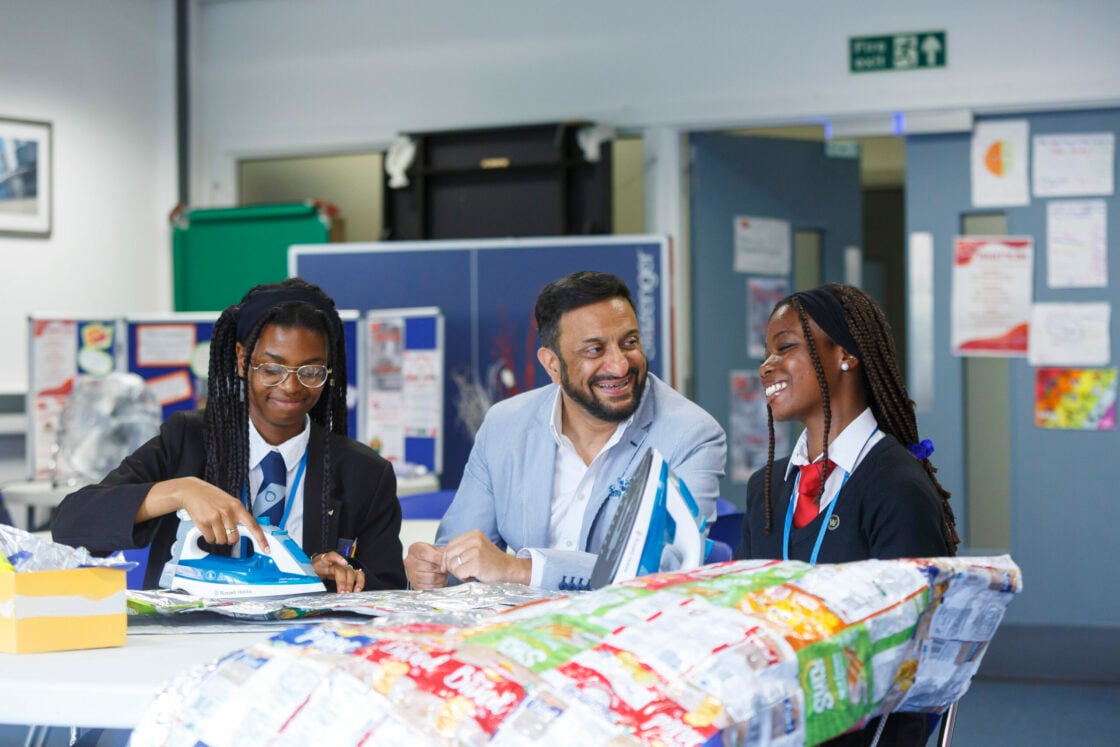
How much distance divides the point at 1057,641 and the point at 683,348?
6.10 ft

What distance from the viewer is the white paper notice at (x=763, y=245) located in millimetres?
5609

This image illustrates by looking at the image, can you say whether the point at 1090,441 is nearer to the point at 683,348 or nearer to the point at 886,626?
the point at 683,348

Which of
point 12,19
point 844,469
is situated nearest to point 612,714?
point 844,469

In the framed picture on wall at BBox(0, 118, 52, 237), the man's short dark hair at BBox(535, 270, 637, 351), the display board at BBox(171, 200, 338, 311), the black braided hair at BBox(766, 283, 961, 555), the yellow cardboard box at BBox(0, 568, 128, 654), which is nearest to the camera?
the yellow cardboard box at BBox(0, 568, 128, 654)

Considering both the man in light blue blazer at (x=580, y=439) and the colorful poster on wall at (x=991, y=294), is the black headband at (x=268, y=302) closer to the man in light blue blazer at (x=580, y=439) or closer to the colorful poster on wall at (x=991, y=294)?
the man in light blue blazer at (x=580, y=439)

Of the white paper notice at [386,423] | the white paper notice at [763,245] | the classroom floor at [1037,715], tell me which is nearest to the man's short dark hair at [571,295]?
the classroom floor at [1037,715]

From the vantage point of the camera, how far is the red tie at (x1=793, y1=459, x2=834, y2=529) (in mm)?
1942

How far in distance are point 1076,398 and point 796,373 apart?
10.8 ft

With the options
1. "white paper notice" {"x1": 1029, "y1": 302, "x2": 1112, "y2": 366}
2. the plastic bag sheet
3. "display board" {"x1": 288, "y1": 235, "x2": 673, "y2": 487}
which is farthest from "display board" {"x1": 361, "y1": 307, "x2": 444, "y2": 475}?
the plastic bag sheet

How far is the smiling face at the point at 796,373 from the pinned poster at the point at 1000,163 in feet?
10.8

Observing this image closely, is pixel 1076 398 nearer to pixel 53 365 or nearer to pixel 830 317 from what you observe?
pixel 830 317

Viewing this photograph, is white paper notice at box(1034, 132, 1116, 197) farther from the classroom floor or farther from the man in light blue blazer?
the man in light blue blazer

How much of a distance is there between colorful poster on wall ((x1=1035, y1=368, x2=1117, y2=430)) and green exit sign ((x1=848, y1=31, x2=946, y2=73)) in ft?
4.22

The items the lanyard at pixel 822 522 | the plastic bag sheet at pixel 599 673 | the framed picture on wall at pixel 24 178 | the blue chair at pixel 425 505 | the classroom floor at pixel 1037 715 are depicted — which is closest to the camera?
the plastic bag sheet at pixel 599 673
